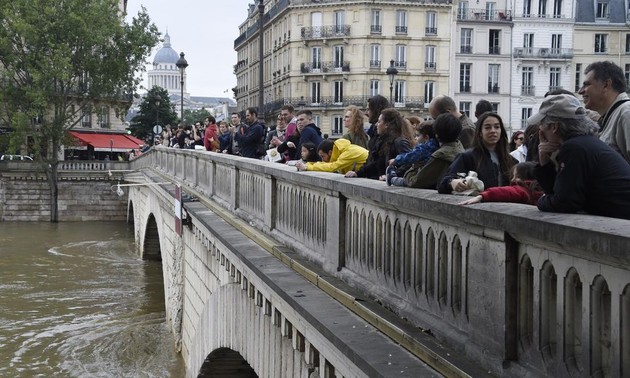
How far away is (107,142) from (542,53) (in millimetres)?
34318

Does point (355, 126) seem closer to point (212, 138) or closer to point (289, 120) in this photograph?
point (289, 120)

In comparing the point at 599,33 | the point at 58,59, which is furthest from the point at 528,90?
the point at 58,59

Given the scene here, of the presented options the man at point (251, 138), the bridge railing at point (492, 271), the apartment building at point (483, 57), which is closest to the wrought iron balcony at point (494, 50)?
the apartment building at point (483, 57)

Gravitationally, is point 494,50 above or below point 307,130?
above

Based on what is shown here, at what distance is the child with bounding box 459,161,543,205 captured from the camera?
5355 millimetres

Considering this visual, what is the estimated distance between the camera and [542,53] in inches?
2702

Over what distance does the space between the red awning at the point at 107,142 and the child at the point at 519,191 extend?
68107mm

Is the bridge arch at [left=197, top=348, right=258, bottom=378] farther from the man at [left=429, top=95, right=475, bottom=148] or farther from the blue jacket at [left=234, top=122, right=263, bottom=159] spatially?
the man at [left=429, top=95, right=475, bottom=148]

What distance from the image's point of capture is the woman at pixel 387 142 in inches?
335

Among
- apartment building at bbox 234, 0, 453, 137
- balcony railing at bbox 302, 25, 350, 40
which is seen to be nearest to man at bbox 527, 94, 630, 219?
apartment building at bbox 234, 0, 453, 137

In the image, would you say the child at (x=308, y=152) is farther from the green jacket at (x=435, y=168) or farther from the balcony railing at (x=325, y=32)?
the balcony railing at (x=325, y=32)

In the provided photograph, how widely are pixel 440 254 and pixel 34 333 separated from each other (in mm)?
21600

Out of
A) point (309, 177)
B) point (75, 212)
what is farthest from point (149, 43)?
point (309, 177)

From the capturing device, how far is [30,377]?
2112cm
